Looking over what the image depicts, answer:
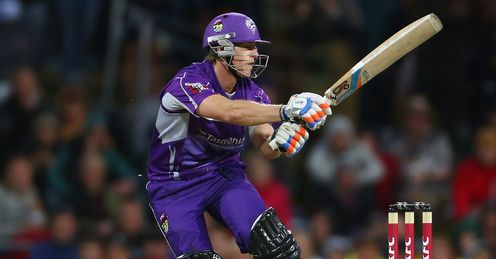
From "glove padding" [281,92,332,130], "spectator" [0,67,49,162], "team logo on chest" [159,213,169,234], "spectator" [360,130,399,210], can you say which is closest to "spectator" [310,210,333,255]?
"spectator" [360,130,399,210]

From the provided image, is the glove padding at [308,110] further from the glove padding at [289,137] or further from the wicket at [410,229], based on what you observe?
the wicket at [410,229]

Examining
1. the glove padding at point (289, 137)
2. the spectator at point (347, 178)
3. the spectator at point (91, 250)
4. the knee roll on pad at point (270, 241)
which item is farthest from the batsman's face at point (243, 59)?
the spectator at point (347, 178)

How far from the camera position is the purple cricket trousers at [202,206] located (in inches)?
286

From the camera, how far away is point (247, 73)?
738 centimetres

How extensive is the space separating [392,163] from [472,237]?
1525 mm

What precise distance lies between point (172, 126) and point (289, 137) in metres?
0.87

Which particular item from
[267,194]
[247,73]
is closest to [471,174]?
[267,194]

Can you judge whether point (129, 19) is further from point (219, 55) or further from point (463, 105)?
point (219, 55)

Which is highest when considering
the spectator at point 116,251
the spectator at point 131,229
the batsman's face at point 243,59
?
the batsman's face at point 243,59

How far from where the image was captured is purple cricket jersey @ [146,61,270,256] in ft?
23.9

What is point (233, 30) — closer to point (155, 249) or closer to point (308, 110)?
point (308, 110)

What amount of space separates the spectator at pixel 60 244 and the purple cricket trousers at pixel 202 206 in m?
3.55

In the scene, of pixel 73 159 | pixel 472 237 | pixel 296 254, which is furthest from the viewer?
pixel 73 159

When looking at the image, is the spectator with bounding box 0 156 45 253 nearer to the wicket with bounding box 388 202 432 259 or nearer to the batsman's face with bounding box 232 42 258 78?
the batsman's face with bounding box 232 42 258 78
